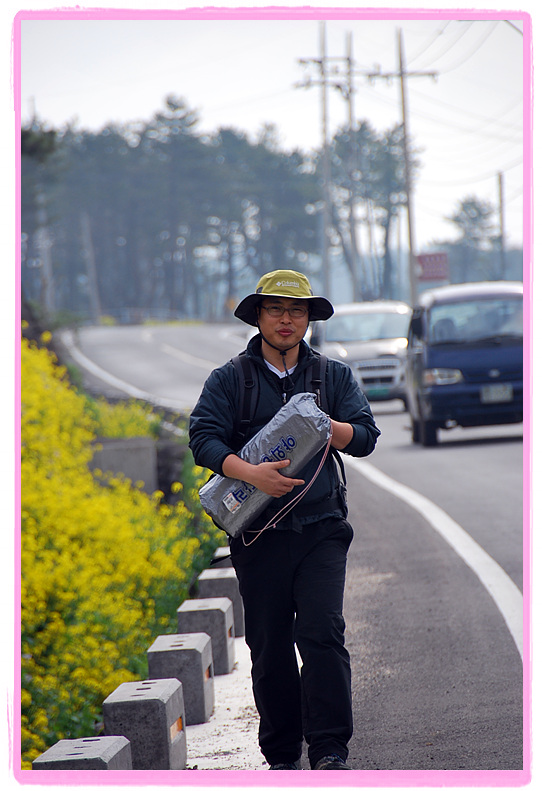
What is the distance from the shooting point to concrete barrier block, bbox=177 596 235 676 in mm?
5992

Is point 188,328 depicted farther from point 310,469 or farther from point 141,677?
point 310,469

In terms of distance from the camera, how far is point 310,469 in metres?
4.05

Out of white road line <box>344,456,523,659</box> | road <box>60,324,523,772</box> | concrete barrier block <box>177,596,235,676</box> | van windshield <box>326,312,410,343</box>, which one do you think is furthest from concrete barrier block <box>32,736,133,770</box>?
van windshield <box>326,312,410,343</box>

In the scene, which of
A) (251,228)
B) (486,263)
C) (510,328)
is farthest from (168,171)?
(510,328)

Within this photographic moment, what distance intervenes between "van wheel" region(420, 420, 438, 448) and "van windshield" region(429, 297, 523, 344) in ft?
3.77

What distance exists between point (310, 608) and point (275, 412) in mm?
701

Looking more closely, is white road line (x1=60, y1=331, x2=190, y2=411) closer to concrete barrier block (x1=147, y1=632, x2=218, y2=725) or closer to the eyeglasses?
concrete barrier block (x1=147, y1=632, x2=218, y2=725)

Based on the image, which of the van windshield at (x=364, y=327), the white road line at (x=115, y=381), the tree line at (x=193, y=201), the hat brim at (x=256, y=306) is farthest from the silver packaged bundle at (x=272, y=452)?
the tree line at (x=193, y=201)

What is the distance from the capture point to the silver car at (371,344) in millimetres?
19219

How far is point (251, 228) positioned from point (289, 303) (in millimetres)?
65867

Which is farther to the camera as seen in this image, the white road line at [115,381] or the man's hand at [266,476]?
the white road line at [115,381]

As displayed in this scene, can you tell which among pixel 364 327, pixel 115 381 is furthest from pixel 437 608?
pixel 115 381

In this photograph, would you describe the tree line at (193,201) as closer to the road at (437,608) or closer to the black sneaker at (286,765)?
the road at (437,608)

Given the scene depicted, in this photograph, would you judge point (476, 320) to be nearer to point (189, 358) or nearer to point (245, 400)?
point (245, 400)
